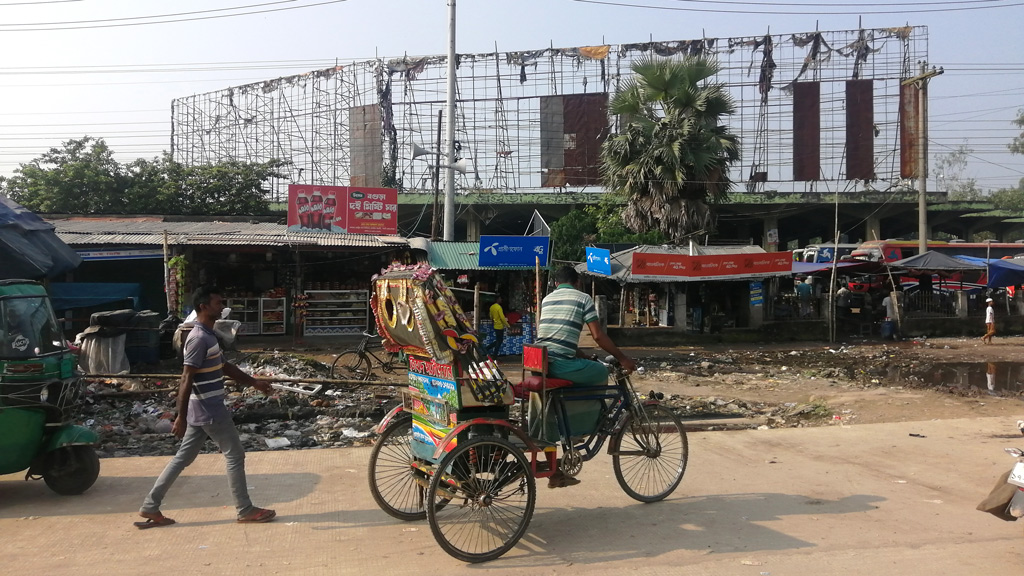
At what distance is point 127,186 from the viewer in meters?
32.4

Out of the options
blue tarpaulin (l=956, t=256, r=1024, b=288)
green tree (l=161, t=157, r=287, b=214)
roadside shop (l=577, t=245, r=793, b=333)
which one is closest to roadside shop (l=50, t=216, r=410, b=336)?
roadside shop (l=577, t=245, r=793, b=333)

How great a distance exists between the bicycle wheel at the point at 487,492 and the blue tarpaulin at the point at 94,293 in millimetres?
13553

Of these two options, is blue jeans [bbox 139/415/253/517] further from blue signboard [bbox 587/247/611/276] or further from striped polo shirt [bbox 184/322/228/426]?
blue signboard [bbox 587/247/611/276]

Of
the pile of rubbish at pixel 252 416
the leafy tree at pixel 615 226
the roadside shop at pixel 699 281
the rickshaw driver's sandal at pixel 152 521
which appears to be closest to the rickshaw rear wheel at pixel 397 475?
the rickshaw driver's sandal at pixel 152 521

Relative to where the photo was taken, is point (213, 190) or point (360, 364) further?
point (213, 190)

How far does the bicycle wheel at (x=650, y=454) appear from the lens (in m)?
5.70

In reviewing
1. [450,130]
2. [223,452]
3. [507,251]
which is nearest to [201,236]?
[450,130]

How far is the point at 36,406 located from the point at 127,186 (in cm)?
3028

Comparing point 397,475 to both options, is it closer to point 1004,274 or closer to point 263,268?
point 263,268

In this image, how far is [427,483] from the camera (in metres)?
5.05

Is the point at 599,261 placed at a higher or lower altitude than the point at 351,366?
higher

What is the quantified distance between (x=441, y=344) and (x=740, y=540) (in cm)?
240

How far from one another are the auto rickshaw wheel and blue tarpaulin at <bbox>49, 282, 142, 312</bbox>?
11.1 metres

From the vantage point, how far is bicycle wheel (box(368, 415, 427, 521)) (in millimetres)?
5305
